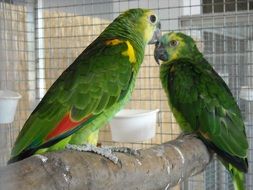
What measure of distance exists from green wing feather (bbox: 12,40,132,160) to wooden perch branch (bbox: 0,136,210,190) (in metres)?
0.13

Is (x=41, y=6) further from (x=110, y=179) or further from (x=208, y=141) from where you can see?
(x=110, y=179)

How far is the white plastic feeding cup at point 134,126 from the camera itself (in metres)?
1.38

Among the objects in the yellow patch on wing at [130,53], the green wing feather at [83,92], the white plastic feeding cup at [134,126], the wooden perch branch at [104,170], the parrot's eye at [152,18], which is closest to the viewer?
the wooden perch branch at [104,170]

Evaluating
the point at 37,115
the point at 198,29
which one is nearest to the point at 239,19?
the point at 198,29

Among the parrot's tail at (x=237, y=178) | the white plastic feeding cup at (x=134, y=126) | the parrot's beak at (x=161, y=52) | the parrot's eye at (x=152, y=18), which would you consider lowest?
the parrot's tail at (x=237, y=178)

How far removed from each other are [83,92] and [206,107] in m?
0.49

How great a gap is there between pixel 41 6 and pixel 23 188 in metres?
1.32

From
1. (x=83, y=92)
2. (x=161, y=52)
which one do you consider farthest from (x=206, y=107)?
(x=83, y=92)

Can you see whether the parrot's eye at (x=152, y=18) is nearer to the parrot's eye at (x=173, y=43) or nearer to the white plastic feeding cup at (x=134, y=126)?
the parrot's eye at (x=173, y=43)

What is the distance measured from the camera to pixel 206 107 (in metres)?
1.16

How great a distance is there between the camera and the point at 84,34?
1.68 m

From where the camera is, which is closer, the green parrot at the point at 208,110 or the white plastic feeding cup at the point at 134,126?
the green parrot at the point at 208,110

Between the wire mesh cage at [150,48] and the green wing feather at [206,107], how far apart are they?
0.87 feet

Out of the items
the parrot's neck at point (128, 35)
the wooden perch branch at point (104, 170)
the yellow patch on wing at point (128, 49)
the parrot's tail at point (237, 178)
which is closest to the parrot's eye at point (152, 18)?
the parrot's neck at point (128, 35)
